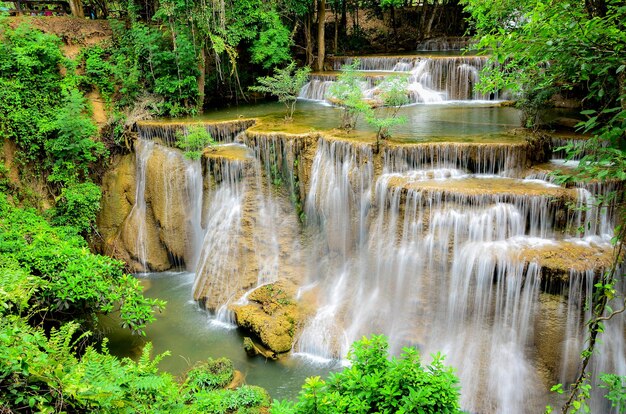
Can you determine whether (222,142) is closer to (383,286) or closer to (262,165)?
(262,165)

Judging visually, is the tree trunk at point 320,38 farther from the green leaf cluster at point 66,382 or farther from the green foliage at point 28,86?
the green leaf cluster at point 66,382

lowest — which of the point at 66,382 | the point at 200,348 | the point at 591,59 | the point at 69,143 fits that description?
the point at 200,348

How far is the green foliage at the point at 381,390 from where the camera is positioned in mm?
4629

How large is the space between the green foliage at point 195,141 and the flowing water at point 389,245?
46 cm

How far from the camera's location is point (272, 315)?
9438mm

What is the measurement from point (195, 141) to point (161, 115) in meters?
3.60

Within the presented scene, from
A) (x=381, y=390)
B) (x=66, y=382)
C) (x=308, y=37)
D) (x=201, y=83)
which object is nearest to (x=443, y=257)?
(x=381, y=390)

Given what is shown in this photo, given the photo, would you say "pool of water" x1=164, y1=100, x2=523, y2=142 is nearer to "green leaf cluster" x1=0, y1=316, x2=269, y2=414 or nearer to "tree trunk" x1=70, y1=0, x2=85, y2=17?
"tree trunk" x1=70, y1=0, x2=85, y2=17

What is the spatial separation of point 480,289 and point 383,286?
79.6 inches

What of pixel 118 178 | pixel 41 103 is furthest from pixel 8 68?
pixel 118 178

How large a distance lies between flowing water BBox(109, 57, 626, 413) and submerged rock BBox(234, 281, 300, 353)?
0.27 meters

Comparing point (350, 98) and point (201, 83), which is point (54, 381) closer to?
point (350, 98)

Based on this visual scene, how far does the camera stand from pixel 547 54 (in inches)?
212

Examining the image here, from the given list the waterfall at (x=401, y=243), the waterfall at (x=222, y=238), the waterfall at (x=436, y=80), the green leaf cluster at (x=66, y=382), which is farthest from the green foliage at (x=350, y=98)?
the green leaf cluster at (x=66, y=382)
